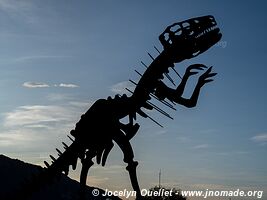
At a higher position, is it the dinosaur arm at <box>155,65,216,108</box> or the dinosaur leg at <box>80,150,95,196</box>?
the dinosaur arm at <box>155,65,216,108</box>

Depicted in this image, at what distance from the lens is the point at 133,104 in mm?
15703

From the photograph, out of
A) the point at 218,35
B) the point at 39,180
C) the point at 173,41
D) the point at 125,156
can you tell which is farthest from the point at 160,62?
the point at 39,180

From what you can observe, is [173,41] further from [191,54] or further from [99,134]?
[99,134]

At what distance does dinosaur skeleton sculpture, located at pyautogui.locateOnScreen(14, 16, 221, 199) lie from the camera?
15.1m

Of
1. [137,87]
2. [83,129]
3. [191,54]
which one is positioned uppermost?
[191,54]

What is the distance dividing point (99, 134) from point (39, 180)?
2948mm

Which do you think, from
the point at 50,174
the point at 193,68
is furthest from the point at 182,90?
the point at 50,174

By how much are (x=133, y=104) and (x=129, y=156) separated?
5.85ft

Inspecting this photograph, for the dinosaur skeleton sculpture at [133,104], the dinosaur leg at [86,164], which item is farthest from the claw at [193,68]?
the dinosaur leg at [86,164]

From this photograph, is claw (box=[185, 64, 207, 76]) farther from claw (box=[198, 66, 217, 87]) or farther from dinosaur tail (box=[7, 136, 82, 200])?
dinosaur tail (box=[7, 136, 82, 200])

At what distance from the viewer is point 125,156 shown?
1545 centimetres

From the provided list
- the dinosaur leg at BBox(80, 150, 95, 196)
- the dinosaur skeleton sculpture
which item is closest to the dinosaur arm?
the dinosaur skeleton sculpture

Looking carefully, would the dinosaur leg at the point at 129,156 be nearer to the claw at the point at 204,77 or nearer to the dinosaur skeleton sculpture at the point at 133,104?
the dinosaur skeleton sculpture at the point at 133,104

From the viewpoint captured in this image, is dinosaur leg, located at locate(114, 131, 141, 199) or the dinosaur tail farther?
the dinosaur tail
